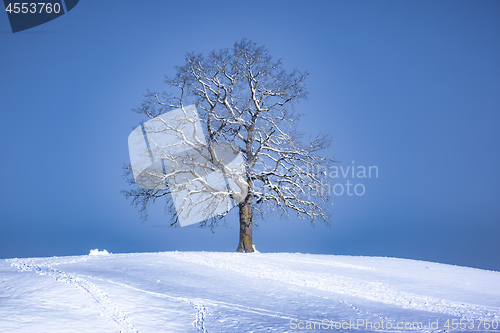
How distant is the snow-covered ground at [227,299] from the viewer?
6.82 m

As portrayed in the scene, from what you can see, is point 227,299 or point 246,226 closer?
point 227,299

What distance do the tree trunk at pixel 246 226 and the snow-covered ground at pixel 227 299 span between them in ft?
13.3

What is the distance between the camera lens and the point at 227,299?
843cm

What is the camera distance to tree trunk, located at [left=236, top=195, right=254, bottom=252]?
1761cm

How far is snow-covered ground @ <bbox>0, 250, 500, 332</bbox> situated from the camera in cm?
682

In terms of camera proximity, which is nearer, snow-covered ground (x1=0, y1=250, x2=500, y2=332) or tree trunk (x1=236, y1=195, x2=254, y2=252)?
snow-covered ground (x1=0, y1=250, x2=500, y2=332)

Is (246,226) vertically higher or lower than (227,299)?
higher

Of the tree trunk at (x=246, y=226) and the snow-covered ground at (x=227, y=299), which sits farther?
the tree trunk at (x=246, y=226)

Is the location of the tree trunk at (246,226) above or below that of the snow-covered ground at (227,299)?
above

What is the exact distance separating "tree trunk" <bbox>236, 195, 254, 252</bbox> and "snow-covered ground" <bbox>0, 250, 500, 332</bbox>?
4.05 m

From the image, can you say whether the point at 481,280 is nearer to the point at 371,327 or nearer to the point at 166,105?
the point at 371,327

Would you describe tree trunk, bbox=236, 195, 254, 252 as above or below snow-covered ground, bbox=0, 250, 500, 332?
above

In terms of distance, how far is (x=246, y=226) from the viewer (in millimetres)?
17672

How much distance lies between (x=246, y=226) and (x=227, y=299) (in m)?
9.25
